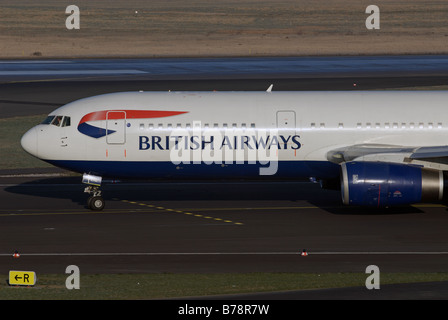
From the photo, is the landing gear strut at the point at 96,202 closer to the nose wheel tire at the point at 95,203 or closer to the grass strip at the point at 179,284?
the nose wheel tire at the point at 95,203

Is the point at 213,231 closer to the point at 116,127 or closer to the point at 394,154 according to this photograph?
the point at 116,127

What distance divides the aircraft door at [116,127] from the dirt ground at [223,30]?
225 feet

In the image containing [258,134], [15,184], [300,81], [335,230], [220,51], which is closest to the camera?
[335,230]

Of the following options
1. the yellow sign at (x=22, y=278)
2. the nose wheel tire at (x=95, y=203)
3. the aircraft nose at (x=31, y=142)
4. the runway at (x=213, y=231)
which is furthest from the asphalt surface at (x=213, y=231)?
the yellow sign at (x=22, y=278)

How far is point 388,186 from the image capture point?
33.7 m

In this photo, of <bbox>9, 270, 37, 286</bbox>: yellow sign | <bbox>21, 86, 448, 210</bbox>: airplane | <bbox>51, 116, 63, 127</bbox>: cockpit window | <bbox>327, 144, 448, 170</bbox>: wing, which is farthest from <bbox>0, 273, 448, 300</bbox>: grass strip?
<bbox>51, 116, 63, 127</bbox>: cockpit window

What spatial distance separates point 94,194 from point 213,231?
21.5ft

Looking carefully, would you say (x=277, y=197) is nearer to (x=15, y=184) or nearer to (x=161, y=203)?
(x=161, y=203)

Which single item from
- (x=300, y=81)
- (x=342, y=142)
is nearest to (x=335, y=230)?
(x=342, y=142)

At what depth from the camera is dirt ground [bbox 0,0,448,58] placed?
109 metres

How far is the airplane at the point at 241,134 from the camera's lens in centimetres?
3609

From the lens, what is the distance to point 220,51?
10775 centimetres

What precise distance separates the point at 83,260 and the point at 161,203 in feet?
33.1
